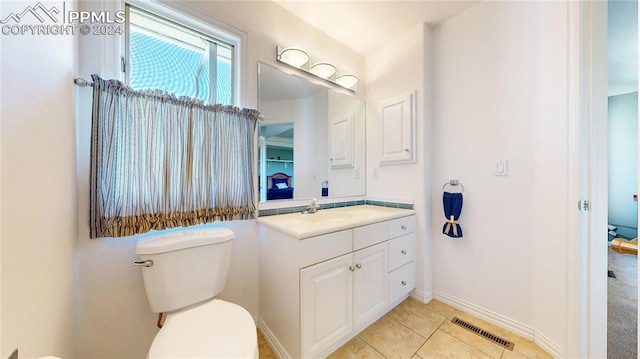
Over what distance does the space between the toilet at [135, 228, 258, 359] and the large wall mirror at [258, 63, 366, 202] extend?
1.87 ft

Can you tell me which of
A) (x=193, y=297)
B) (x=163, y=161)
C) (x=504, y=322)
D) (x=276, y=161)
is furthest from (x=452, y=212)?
(x=163, y=161)

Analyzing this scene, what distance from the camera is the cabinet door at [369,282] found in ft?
4.48

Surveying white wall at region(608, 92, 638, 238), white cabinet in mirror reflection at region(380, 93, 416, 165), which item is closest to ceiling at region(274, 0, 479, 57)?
white cabinet in mirror reflection at region(380, 93, 416, 165)

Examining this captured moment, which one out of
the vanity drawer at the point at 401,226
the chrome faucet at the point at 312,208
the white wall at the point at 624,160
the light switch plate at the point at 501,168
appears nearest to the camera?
the light switch plate at the point at 501,168

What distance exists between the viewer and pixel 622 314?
156cm

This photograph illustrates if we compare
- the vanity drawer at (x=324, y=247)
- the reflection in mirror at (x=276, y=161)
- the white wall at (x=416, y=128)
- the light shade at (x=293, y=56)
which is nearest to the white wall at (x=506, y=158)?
the white wall at (x=416, y=128)

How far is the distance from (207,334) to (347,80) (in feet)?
6.94

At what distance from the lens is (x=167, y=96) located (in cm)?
118

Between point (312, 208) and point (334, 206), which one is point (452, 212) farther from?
point (312, 208)

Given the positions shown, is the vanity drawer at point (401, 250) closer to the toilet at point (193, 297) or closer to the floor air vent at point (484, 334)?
the floor air vent at point (484, 334)

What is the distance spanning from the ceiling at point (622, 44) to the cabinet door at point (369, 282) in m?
2.58

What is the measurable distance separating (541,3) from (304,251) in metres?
2.08

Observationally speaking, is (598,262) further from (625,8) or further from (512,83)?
(625,8)

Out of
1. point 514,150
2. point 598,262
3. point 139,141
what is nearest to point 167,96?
point 139,141
